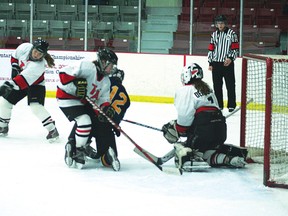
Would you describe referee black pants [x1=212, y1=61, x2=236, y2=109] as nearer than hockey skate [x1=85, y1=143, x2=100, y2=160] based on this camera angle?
No

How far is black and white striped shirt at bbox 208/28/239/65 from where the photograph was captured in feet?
26.0

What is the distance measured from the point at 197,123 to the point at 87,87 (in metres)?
0.78

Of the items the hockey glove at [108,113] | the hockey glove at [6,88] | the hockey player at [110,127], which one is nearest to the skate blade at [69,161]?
the hockey player at [110,127]

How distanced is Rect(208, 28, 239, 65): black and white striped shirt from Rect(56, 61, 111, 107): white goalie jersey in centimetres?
340

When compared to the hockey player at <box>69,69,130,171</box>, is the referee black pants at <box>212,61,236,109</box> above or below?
above

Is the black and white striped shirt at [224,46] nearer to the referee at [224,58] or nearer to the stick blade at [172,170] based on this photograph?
the referee at [224,58]

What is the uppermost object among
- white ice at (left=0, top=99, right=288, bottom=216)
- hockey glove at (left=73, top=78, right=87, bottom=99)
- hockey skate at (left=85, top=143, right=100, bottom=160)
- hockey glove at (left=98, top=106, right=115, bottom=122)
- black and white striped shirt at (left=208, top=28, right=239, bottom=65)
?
black and white striped shirt at (left=208, top=28, right=239, bottom=65)

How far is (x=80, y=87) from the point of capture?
4.53 m

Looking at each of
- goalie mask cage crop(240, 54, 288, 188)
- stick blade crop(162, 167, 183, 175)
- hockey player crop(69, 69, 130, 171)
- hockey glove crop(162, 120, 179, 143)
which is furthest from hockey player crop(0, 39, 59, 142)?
goalie mask cage crop(240, 54, 288, 188)

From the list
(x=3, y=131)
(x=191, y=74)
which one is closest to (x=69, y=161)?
(x=191, y=74)

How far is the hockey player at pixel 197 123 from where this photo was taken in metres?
4.58

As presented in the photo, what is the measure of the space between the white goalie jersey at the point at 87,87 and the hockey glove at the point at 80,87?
0.05 metres

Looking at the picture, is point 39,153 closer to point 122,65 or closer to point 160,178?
point 160,178

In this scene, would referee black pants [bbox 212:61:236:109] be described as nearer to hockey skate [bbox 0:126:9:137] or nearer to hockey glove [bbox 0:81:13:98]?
hockey skate [bbox 0:126:9:137]
